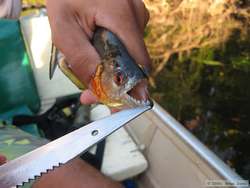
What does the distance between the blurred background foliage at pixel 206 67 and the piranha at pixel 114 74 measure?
1.70 metres

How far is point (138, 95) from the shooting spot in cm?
94

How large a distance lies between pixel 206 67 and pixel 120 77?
7.71ft

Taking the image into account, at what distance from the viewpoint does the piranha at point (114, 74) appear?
94 centimetres

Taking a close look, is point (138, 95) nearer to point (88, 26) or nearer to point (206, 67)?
point (88, 26)

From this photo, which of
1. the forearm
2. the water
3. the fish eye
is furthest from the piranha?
the water

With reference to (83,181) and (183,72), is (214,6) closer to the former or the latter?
(183,72)

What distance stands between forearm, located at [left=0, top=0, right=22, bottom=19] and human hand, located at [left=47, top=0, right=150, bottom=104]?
0.44 m

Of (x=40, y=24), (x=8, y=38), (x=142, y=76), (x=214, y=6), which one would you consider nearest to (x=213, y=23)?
(x=214, y=6)

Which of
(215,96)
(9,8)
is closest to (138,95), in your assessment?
(9,8)

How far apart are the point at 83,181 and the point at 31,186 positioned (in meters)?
0.17

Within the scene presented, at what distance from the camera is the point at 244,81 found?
299 centimetres

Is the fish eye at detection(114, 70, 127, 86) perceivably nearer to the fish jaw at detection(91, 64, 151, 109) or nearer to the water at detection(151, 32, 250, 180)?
the fish jaw at detection(91, 64, 151, 109)

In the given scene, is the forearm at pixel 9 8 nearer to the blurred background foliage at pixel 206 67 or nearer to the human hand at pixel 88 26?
the human hand at pixel 88 26

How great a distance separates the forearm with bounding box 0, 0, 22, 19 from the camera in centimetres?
149
